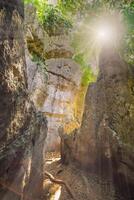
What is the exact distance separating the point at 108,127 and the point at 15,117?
3909 millimetres

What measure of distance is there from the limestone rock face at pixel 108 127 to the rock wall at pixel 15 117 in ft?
9.21

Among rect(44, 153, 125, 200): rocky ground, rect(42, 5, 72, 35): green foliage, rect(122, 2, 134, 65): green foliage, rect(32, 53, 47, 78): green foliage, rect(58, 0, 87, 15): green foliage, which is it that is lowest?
rect(44, 153, 125, 200): rocky ground

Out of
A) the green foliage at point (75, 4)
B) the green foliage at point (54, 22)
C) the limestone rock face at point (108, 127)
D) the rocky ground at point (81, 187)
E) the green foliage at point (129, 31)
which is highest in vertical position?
the green foliage at point (54, 22)

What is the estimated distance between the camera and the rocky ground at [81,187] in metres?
A: 7.38

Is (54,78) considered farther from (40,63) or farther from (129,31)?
(129,31)

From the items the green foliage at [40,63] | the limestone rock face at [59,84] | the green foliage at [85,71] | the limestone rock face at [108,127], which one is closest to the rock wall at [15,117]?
the limestone rock face at [108,127]

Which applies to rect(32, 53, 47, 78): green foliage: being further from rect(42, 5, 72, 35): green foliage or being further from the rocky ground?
the rocky ground

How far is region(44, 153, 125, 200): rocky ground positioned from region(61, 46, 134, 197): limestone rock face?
0.39 m

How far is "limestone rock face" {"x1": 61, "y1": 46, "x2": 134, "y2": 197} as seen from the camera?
7508 mm

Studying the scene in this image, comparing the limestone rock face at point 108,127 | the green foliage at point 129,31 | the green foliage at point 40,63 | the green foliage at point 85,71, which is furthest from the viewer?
the green foliage at point 85,71

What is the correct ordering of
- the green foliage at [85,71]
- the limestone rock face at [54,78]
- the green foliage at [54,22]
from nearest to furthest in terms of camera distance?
the limestone rock face at [54,78] → the green foliage at [54,22] → the green foliage at [85,71]

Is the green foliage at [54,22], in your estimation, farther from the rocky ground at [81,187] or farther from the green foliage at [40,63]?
the rocky ground at [81,187]

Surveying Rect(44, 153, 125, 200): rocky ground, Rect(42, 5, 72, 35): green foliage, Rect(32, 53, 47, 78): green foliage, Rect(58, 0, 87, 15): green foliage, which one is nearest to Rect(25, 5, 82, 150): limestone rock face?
Rect(32, 53, 47, 78): green foliage

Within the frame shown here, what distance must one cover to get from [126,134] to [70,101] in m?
8.78
